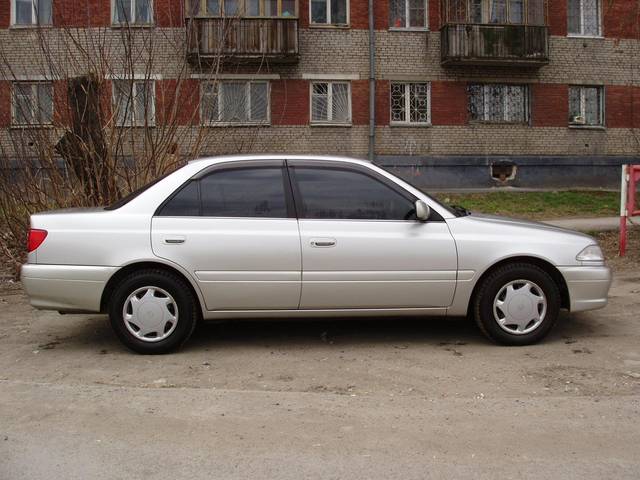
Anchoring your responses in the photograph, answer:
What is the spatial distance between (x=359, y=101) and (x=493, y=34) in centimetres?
442

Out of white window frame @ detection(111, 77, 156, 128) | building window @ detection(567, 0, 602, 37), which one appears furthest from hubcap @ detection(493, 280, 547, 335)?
building window @ detection(567, 0, 602, 37)

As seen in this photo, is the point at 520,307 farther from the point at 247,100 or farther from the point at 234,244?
the point at 247,100

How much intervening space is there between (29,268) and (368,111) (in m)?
16.3

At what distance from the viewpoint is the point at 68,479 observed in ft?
10.7

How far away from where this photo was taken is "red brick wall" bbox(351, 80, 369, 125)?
20.4 meters

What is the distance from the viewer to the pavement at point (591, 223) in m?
12.6

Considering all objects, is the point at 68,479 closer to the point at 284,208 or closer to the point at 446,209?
the point at 284,208

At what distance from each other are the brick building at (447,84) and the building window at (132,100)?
1024 cm

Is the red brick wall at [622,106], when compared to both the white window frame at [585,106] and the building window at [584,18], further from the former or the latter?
Answer: the building window at [584,18]

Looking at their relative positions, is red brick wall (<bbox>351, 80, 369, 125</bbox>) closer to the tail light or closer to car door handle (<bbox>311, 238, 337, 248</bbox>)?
car door handle (<bbox>311, 238, 337, 248</bbox>)

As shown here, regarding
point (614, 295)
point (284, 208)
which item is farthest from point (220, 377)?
point (614, 295)

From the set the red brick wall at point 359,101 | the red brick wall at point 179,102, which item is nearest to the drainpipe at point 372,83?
the red brick wall at point 359,101

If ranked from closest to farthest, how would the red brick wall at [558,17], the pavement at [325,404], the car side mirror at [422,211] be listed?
the pavement at [325,404] → the car side mirror at [422,211] → the red brick wall at [558,17]

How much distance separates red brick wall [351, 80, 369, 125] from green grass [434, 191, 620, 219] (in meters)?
3.35
